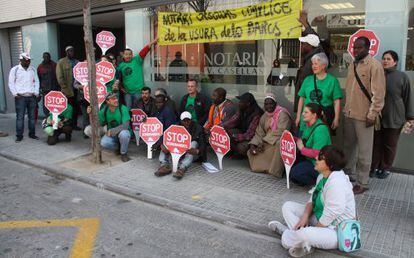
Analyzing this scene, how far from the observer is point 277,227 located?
3.96 m

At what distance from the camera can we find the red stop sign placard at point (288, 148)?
510cm

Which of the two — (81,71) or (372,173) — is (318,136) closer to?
(372,173)

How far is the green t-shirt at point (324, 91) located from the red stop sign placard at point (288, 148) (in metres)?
0.35

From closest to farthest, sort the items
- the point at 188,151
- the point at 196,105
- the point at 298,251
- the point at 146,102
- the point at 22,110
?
the point at 298,251, the point at 188,151, the point at 196,105, the point at 146,102, the point at 22,110

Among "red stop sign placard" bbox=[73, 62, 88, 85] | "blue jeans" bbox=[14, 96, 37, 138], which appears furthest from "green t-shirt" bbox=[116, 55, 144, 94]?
"blue jeans" bbox=[14, 96, 37, 138]

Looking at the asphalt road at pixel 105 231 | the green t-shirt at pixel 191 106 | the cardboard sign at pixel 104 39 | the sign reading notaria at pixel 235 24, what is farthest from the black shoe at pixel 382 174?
the cardboard sign at pixel 104 39

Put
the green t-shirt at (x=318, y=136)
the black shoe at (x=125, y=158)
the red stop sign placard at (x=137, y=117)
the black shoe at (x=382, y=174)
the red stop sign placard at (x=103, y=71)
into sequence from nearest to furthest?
1. the green t-shirt at (x=318, y=136)
2. the black shoe at (x=382, y=174)
3. the black shoe at (x=125, y=158)
4. the red stop sign placard at (x=103, y=71)
5. the red stop sign placard at (x=137, y=117)

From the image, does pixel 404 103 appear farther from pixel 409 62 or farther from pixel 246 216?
pixel 246 216

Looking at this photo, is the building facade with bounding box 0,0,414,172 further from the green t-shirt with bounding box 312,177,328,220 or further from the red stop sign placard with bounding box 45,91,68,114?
the green t-shirt with bounding box 312,177,328,220

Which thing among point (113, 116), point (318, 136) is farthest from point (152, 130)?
point (318, 136)

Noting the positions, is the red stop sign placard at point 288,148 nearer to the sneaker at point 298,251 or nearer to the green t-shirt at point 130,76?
the sneaker at point 298,251

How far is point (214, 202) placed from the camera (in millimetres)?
4895

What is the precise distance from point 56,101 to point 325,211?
19.4 ft

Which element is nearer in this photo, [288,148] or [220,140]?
[288,148]
